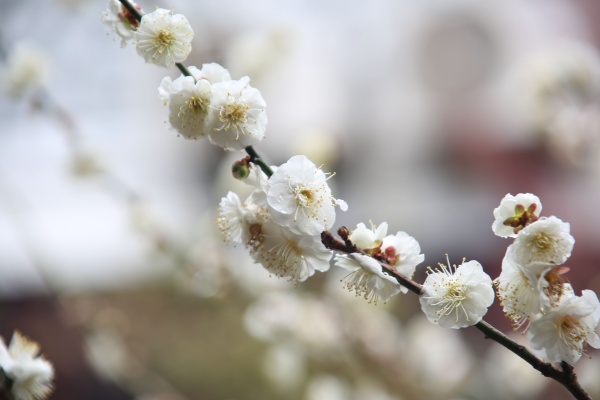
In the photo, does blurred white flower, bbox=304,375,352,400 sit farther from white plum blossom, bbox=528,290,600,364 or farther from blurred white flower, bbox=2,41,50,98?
white plum blossom, bbox=528,290,600,364

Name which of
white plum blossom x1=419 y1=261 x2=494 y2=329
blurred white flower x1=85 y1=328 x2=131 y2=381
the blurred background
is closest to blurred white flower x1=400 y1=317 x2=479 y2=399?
the blurred background

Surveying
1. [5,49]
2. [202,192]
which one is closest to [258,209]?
[5,49]

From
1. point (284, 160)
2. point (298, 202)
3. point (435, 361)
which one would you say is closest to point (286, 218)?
point (298, 202)

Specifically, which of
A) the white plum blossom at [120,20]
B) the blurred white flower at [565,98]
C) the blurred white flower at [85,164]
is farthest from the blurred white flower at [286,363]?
the white plum blossom at [120,20]

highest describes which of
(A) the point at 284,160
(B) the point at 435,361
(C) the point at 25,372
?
(A) the point at 284,160

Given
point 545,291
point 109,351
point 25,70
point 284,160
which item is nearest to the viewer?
point 545,291

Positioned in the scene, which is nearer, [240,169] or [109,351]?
[240,169]

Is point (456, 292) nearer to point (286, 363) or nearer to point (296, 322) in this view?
point (296, 322)

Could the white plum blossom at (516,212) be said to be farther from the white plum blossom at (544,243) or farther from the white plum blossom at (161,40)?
the white plum blossom at (161,40)
